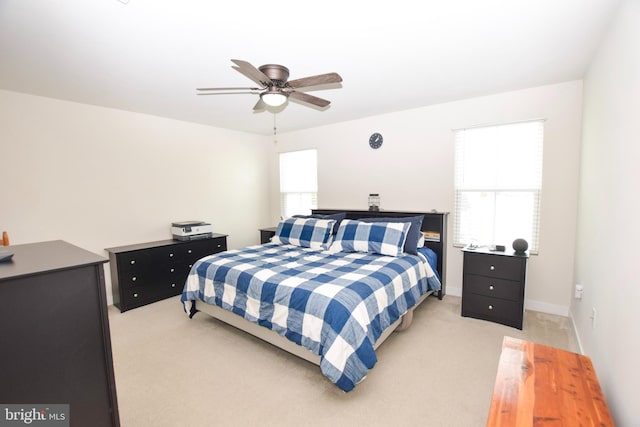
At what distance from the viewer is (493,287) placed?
2988 mm

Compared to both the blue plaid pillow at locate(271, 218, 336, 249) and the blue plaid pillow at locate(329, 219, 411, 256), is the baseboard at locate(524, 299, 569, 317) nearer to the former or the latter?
the blue plaid pillow at locate(329, 219, 411, 256)

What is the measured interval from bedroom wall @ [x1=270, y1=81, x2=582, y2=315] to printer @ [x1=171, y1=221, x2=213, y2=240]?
1893mm

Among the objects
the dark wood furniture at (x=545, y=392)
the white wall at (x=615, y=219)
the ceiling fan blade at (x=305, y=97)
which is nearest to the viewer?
the dark wood furniture at (x=545, y=392)

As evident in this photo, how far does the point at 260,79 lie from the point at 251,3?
45 cm

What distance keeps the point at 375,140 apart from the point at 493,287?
2438 mm

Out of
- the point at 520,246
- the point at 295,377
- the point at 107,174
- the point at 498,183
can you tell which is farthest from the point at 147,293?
the point at 498,183

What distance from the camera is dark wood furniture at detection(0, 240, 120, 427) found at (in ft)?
3.36

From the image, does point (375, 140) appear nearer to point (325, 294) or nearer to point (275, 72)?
point (275, 72)

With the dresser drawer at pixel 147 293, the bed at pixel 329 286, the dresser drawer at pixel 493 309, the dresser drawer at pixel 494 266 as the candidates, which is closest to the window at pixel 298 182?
the bed at pixel 329 286

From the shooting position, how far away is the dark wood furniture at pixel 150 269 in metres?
3.50

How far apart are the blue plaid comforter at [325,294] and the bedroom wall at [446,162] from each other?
44.6 inches

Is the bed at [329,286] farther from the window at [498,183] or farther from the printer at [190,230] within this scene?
the printer at [190,230]

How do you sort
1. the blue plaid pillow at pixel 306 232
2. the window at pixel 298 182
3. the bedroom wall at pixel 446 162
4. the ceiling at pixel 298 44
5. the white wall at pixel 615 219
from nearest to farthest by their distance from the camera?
the white wall at pixel 615 219, the ceiling at pixel 298 44, the bedroom wall at pixel 446 162, the blue plaid pillow at pixel 306 232, the window at pixel 298 182

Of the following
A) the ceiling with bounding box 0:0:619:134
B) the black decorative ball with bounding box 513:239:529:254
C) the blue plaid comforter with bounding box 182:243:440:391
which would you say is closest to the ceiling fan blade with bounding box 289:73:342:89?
the ceiling with bounding box 0:0:619:134
